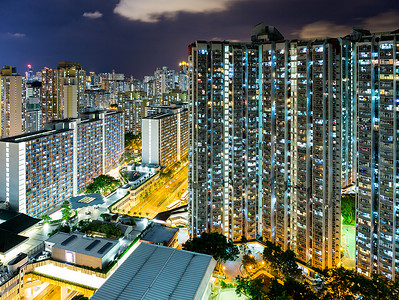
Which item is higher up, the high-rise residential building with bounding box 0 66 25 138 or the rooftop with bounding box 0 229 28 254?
the high-rise residential building with bounding box 0 66 25 138

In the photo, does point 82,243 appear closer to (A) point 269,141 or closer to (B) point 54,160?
(B) point 54,160

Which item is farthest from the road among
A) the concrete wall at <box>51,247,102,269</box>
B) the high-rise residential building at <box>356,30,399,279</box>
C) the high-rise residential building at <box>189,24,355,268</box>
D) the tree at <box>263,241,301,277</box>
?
the high-rise residential building at <box>356,30,399,279</box>

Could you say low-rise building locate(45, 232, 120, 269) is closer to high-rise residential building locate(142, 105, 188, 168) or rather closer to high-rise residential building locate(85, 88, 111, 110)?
high-rise residential building locate(142, 105, 188, 168)

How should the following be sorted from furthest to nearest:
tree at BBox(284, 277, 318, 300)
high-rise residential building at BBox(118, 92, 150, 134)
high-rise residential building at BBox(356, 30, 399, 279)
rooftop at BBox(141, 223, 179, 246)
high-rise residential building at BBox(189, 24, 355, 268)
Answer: high-rise residential building at BBox(118, 92, 150, 134)
rooftop at BBox(141, 223, 179, 246)
high-rise residential building at BBox(189, 24, 355, 268)
high-rise residential building at BBox(356, 30, 399, 279)
tree at BBox(284, 277, 318, 300)

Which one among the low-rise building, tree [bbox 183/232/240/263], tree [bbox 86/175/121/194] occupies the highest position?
tree [bbox 86/175/121/194]

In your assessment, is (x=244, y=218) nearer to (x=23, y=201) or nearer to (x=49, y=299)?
(x=49, y=299)

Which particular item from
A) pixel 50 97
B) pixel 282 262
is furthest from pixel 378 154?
pixel 50 97
